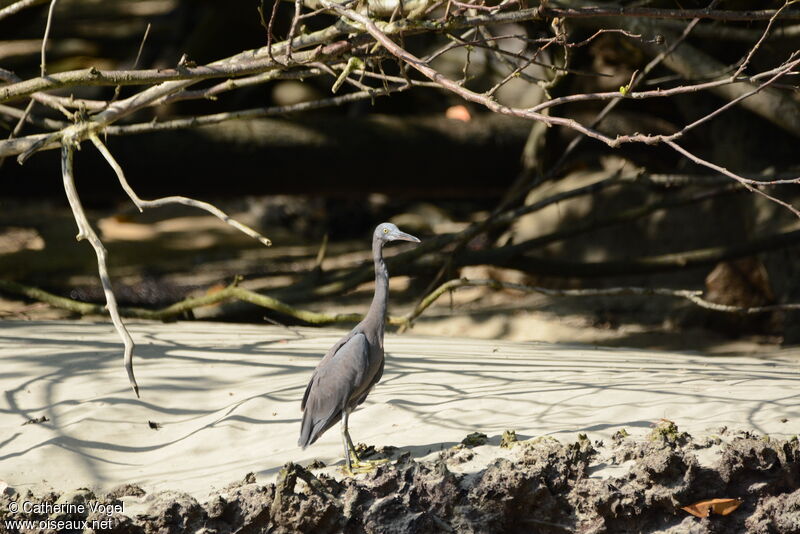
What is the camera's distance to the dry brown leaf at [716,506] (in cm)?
369

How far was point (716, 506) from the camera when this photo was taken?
3727mm

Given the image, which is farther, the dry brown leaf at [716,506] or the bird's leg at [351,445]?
the bird's leg at [351,445]

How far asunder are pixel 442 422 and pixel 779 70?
2023 millimetres

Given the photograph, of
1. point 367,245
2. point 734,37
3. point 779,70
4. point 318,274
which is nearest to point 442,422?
point 779,70

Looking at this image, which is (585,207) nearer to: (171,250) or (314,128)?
(314,128)

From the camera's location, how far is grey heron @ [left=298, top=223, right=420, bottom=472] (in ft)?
12.9

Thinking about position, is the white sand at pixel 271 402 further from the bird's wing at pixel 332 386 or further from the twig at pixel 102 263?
the twig at pixel 102 263

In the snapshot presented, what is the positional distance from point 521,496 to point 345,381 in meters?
0.84

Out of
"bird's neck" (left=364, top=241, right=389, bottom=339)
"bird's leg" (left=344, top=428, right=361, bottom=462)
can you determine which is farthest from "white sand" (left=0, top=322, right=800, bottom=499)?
"bird's neck" (left=364, top=241, right=389, bottom=339)

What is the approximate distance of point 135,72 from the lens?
14.6 feet

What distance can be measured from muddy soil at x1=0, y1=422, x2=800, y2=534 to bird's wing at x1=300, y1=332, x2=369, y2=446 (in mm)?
214

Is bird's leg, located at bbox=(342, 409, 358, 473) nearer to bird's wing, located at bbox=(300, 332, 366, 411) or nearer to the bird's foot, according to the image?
the bird's foot

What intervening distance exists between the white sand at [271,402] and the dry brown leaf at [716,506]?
0.35 meters

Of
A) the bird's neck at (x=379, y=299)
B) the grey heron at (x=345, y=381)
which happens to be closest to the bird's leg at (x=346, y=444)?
the grey heron at (x=345, y=381)
